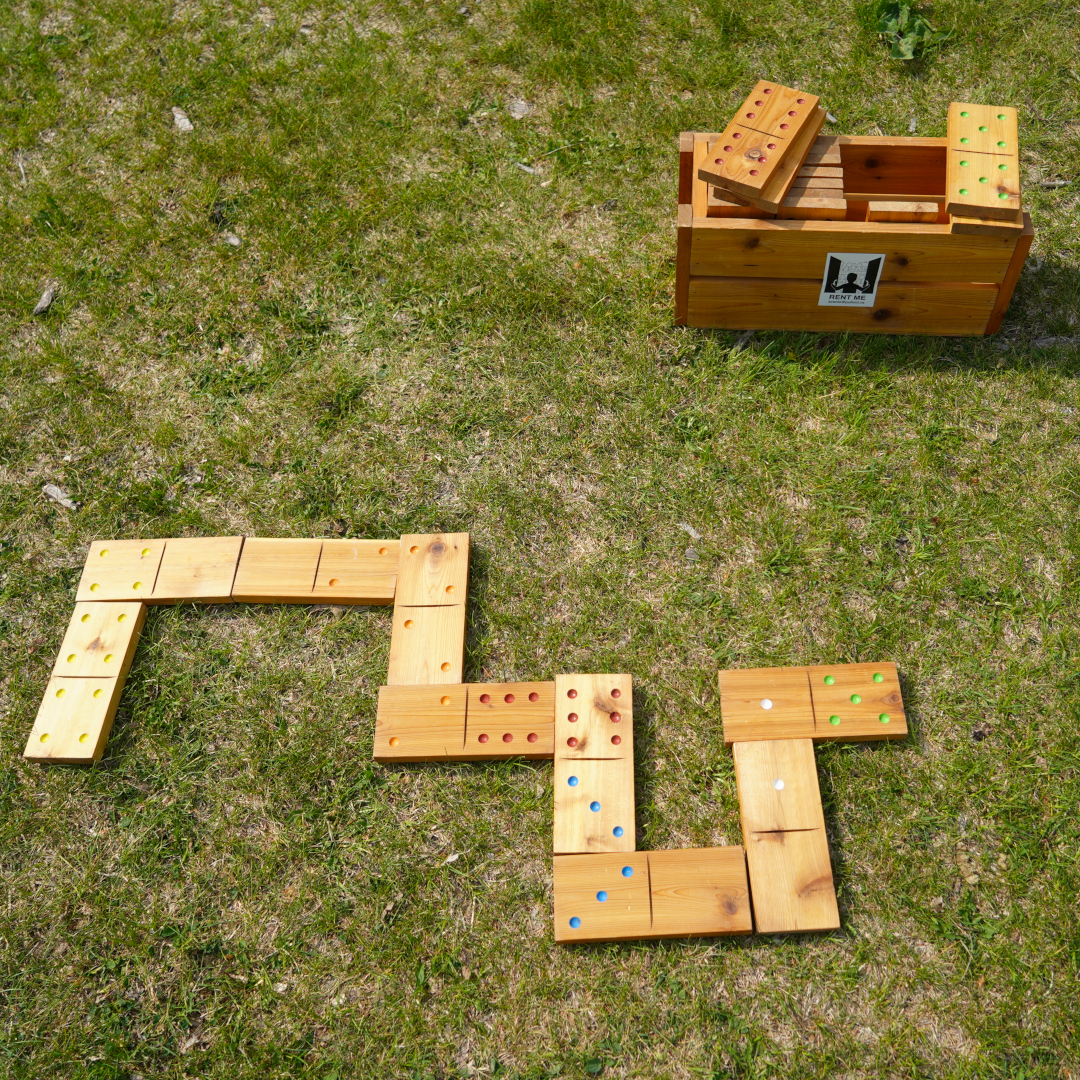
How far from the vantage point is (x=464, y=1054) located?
2621 mm

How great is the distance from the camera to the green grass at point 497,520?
2.68m

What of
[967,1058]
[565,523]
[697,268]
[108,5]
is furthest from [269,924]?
[108,5]

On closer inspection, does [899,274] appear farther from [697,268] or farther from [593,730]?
[593,730]

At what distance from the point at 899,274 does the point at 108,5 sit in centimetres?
458

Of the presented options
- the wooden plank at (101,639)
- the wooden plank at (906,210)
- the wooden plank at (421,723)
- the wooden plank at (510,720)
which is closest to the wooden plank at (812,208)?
the wooden plank at (906,210)

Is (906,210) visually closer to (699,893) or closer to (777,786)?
(777,786)

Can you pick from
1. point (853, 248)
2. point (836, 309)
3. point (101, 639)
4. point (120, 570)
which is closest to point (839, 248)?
point (853, 248)

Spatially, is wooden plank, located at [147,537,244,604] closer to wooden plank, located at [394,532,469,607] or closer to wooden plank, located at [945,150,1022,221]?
wooden plank, located at [394,532,469,607]

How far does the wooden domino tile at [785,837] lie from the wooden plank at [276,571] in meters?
1.58

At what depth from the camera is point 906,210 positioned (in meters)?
3.31

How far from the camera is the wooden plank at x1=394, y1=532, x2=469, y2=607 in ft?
10.6

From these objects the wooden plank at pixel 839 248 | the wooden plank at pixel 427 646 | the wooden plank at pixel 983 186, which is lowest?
the wooden plank at pixel 427 646

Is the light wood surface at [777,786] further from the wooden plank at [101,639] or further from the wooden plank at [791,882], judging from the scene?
the wooden plank at [101,639]

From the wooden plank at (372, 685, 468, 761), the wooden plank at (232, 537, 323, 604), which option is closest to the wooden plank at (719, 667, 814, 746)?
the wooden plank at (372, 685, 468, 761)
